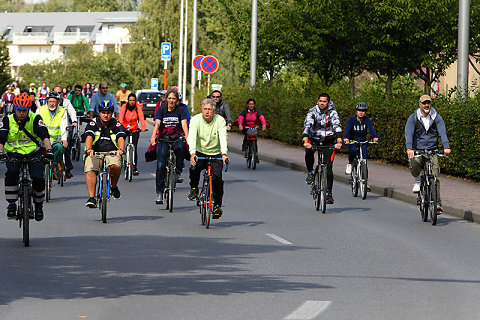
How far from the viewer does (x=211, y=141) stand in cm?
1379

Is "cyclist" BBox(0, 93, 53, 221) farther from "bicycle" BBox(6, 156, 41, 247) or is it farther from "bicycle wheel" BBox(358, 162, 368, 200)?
"bicycle wheel" BBox(358, 162, 368, 200)

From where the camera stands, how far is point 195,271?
983 cm

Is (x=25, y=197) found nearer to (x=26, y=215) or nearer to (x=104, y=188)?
(x=26, y=215)

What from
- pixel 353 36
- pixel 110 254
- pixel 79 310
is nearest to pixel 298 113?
pixel 353 36

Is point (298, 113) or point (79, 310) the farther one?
point (298, 113)

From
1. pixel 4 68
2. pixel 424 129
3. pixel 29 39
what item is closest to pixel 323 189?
pixel 424 129

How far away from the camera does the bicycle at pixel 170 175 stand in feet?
50.5

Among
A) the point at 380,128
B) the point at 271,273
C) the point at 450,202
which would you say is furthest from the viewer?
the point at 380,128

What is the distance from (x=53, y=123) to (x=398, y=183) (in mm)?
6671

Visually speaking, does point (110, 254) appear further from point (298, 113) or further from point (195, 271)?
point (298, 113)

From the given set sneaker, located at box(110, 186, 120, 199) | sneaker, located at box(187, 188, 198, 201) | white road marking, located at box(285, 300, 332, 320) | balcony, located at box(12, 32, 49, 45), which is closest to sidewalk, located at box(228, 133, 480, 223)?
sneaker, located at box(187, 188, 198, 201)

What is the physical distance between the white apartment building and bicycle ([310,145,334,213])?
117m

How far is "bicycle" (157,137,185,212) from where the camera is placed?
15391 millimetres

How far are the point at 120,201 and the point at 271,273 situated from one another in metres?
7.45
